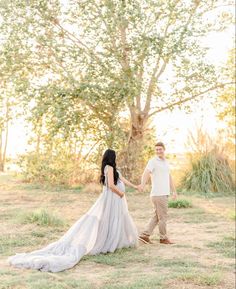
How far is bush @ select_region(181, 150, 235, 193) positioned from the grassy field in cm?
281

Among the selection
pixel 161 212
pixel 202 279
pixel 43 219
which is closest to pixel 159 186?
pixel 161 212

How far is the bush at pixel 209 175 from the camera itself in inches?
742

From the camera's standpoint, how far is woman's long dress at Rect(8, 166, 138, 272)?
8.26 metres

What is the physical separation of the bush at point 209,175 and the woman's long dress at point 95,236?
9419 mm

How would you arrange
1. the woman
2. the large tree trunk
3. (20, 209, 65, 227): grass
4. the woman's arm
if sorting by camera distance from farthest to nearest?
the large tree trunk → (20, 209, 65, 227): grass → the woman's arm → the woman

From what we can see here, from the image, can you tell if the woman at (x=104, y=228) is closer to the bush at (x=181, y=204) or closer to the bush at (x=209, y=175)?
the bush at (x=181, y=204)

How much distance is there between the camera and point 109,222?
30.7 ft

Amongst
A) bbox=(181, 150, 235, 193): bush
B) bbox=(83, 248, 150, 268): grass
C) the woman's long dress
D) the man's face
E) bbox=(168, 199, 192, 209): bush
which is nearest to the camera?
the woman's long dress

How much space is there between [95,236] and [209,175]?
1039 centimetres

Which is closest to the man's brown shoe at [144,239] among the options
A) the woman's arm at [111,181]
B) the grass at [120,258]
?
the grass at [120,258]

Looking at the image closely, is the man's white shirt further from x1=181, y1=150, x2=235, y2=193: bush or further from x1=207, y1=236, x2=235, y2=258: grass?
x1=181, y1=150, x2=235, y2=193: bush

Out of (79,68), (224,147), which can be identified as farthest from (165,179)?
(224,147)

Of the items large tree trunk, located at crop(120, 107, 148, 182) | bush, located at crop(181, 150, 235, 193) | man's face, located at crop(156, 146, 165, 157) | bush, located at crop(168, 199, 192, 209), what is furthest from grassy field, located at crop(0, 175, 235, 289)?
large tree trunk, located at crop(120, 107, 148, 182)

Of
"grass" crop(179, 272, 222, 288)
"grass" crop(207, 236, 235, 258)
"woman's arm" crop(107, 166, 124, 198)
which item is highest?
"woman's arm" crop(107, 166, 124, 198)
